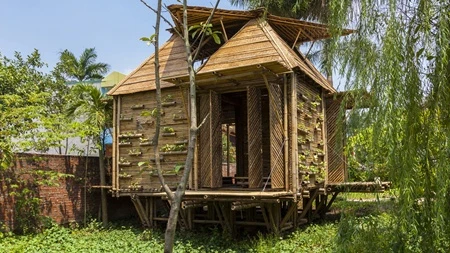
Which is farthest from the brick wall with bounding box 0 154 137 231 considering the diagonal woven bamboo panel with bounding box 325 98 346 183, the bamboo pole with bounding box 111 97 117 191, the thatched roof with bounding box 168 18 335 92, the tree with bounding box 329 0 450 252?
the tree with bounding box 329 0 450 252

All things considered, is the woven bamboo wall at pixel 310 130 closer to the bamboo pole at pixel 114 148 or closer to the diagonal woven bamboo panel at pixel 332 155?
the diagonal woven bamboo panel at pixel 332 155

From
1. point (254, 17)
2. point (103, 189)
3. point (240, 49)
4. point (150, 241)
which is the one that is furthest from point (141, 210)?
point (254, 17)

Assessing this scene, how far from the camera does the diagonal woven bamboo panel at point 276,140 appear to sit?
26.3ft

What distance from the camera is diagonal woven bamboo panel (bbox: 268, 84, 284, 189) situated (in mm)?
8016

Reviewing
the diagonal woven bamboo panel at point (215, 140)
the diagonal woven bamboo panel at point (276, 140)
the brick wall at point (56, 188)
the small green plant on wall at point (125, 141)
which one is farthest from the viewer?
the small green plant on wall at point (125, 141)

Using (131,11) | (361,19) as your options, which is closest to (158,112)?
(131,11)

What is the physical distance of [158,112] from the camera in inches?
122

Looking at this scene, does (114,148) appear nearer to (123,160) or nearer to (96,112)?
(123,160)

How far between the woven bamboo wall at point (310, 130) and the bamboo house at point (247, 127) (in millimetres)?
→ 23

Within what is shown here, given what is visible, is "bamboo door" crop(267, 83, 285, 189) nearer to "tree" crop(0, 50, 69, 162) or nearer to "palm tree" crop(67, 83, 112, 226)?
"palm tree" crop(67, 83, 112, 226)

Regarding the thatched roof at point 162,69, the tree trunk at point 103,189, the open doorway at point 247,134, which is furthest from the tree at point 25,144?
the open doorway at point 247,134

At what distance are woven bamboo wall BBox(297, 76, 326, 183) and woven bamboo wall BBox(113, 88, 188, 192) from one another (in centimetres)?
254

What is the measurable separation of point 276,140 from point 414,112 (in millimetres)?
4272

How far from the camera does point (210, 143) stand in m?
8.97
